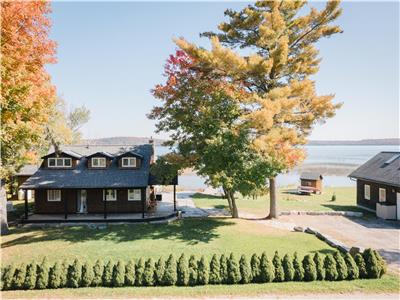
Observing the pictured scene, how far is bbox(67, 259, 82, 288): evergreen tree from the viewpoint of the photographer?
46.0ft

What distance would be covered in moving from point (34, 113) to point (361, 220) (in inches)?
1018

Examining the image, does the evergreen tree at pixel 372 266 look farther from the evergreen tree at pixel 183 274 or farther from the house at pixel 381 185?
the house at pixel 381 185

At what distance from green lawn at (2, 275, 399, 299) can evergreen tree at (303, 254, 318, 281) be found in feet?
1.31

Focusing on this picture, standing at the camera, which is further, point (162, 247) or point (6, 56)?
point (162, 247)

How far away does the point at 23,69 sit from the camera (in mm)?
16594

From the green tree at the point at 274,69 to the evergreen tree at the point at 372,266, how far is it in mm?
7833

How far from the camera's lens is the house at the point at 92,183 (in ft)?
86.4

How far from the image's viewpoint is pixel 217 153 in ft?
69.7

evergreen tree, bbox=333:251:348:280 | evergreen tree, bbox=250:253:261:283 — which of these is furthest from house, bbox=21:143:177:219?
evergreen tree, bbox=333:251:348:280

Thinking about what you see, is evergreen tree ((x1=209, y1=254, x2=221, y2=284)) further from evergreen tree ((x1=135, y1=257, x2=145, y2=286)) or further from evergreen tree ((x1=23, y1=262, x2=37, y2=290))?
evergreen tree ((x1=23, y1=262, x2=37, y2=290))

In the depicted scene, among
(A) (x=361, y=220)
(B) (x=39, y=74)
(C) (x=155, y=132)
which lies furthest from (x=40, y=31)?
(A) (x=361, y=220)

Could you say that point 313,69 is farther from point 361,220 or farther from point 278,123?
point 361,220

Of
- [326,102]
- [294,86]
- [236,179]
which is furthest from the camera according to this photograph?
[326,102]

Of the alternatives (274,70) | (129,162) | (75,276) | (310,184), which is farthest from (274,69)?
(310,184)
